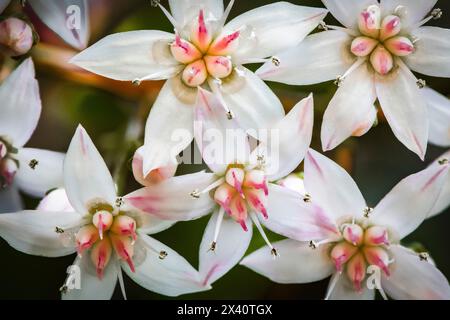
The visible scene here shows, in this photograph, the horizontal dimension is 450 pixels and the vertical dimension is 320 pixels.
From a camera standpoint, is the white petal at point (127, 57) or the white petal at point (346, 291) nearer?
the white petal at point (127, 57)

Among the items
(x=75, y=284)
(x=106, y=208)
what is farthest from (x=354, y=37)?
(x=75, y=284)

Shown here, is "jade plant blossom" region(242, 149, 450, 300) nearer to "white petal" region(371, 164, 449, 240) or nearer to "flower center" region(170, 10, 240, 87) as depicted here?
"white petal" region(371, 164, 449, 240)

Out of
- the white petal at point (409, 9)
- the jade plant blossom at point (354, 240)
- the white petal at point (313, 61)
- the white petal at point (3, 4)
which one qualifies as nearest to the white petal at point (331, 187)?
the jade plant blossom at point (354, 240)

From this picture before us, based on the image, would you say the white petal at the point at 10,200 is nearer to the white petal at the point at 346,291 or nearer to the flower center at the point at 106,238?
the flower center at the point at 106,238

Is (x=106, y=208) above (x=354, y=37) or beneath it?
beneath

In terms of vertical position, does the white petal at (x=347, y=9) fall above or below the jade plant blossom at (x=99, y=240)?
above

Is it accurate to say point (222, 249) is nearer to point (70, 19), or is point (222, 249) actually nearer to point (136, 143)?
point (136, 143)
